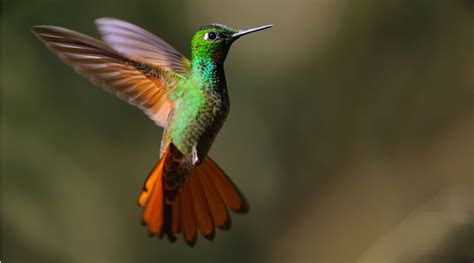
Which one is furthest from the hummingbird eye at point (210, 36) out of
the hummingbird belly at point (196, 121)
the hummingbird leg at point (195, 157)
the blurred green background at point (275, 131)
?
the blurred green background at point (275, 131)

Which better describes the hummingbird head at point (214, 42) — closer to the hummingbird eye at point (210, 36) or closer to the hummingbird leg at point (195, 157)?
the hummingbird eye at point (210, 36)

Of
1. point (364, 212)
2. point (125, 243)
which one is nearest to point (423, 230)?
point (364, 212)

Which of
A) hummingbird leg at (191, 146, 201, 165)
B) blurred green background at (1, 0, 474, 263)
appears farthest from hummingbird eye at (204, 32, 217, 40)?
blurred green background at (1, 0, 474, 263)

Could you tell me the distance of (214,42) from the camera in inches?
51.5

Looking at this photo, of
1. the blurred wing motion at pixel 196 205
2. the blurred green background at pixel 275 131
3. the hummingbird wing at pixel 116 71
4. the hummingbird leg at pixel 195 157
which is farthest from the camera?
the blurred green background at pixel 275 131

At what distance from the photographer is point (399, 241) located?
→ 96.5 inches

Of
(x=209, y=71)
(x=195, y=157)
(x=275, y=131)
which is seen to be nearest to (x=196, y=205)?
(x=195, y=157)

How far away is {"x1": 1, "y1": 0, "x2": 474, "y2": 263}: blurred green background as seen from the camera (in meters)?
3.16

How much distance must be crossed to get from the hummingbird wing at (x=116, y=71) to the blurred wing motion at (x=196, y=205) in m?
0.16

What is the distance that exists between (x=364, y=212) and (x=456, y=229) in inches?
53.9

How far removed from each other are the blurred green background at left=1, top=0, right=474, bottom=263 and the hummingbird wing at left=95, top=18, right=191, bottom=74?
1700 millimetres

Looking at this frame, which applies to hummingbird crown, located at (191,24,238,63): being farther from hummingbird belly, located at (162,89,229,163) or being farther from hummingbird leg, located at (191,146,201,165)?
hummingbird leg, located at (191,146,201,165)

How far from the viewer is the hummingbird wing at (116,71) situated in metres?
1.25

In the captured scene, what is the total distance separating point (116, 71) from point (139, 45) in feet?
0.39
